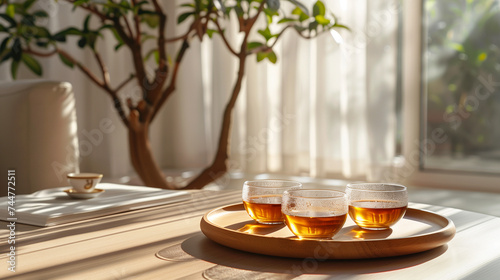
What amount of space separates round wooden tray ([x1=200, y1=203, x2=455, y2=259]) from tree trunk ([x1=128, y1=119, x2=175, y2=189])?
1261mm

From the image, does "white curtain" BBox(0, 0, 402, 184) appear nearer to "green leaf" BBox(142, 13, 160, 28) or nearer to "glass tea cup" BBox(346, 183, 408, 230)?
"green leaf" BBox(142, 13, 160, 28)

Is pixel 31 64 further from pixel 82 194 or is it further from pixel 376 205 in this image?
pixel 376 205

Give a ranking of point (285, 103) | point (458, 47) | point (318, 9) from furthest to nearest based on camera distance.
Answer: point (285, 103), point (458, 47), point (318, 9)

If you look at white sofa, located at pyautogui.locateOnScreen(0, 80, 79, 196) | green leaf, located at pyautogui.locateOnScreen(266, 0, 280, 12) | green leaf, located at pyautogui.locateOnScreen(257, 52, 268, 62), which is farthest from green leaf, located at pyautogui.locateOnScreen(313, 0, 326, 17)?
white sofa, located at pyautogui.locateOnScreen(0, 80, 79, 196)

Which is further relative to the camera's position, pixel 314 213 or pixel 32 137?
pixel 32 137

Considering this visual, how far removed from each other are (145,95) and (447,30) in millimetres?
1528

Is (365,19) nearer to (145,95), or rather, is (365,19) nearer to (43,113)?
(145,95)

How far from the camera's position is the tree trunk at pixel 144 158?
2.13 metres

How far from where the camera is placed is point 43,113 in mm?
1780

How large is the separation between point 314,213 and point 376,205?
4.5 inches

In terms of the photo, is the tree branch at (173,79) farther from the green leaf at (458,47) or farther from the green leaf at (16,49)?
the green leaf at (458,47)

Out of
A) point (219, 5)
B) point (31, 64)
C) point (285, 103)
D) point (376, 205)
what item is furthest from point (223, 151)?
point (376, 205)

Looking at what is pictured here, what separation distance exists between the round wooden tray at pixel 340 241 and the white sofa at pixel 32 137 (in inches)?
40.0

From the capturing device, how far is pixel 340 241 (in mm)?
731
